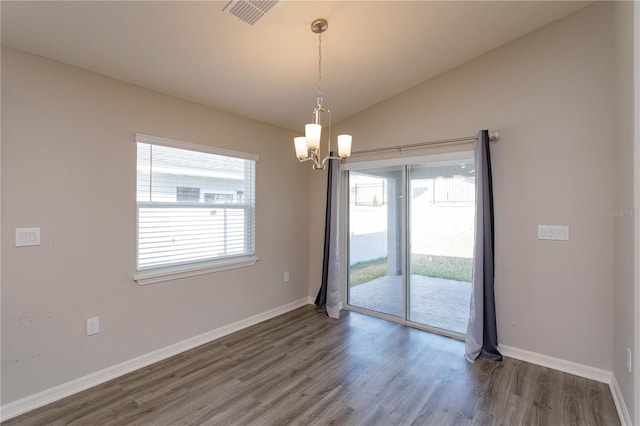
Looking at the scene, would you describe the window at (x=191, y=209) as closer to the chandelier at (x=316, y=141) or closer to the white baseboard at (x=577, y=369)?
the chandelier at (x=316, y=141)

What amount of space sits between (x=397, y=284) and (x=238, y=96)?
292 centimetres

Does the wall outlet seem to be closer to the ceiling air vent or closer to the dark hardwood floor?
the dark hardwood floor

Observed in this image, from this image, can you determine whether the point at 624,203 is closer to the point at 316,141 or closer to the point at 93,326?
the point at 316,141

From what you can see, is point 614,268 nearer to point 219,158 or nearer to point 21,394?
point 219,158

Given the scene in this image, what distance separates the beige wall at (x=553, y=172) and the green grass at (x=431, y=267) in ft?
1.30

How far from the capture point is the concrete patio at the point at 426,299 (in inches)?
134

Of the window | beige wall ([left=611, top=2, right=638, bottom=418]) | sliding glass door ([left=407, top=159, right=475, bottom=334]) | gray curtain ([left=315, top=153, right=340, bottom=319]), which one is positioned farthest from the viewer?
gray curtain ([left=315, top=153, right=340, bottom=319])

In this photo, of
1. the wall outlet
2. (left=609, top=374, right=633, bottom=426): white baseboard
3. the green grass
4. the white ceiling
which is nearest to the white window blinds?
the wall outlet

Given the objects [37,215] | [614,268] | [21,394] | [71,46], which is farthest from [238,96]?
[614,268]

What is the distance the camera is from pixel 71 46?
2154 millimetres

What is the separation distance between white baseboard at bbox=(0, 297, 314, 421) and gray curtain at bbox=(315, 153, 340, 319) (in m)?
0.93

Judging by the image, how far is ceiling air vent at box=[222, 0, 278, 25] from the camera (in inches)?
76.6

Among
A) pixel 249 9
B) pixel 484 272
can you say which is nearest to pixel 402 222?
pixel 484 272

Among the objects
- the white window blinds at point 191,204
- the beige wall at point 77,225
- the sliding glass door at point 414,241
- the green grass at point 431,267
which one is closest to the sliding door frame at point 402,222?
the sliding glass door at point 414,241
